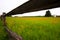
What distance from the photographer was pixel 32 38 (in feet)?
26.8

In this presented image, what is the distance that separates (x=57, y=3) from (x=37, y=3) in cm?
9

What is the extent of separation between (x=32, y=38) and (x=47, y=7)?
751 centimetres

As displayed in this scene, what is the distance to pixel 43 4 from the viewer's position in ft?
2.25

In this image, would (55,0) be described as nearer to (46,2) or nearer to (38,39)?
(46,2)

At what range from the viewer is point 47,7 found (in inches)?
28.5

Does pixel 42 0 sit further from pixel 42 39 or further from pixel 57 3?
pixel 42 39

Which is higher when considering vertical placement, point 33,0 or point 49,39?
point 33,0

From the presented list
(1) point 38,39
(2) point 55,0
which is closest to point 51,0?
(2) point 55,0

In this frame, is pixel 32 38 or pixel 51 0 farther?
pixel 32 38

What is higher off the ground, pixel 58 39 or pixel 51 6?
pixel 51 6

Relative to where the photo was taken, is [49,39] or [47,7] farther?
[49,39]

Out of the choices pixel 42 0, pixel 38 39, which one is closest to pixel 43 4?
pixel 42 0

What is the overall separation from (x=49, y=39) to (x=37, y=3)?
746cm

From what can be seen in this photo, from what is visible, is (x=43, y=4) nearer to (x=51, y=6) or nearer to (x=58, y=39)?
(x=51, y=6)
